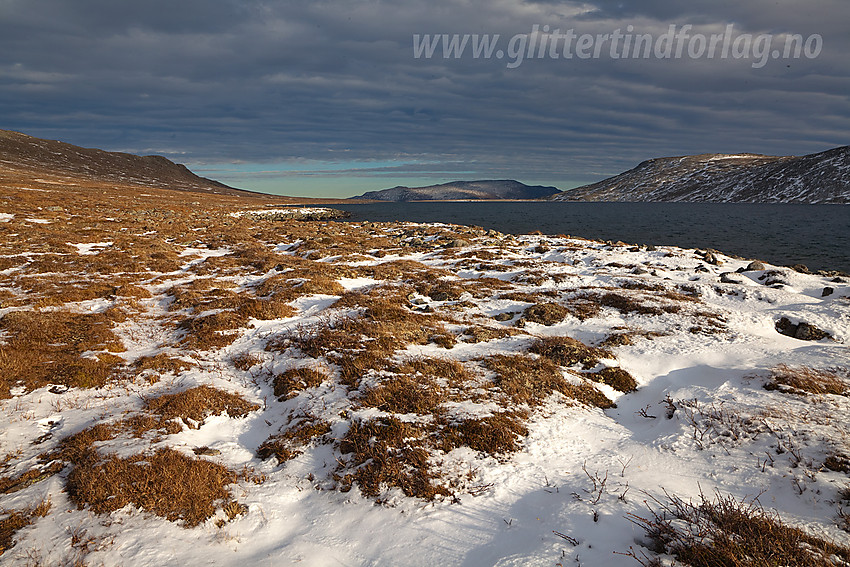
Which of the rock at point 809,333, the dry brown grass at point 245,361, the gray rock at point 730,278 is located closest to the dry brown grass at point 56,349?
the dry brown grass at point 245,361

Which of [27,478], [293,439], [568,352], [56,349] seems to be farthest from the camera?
[568,352]

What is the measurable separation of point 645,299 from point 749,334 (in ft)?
16.0

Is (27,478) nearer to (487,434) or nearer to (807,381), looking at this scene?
(487,434)

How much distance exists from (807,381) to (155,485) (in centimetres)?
1636

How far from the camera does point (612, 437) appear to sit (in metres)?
9.86

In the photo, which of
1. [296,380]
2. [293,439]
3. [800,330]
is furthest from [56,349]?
[800,330]

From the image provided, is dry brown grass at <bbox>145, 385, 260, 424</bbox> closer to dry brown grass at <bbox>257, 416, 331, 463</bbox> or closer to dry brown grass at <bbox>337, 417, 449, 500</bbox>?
Answer: dry brown grass at <bbox>257, 416, 331, 463</bbox>

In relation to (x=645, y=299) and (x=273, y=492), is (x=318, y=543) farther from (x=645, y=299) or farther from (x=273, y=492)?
(x=645, y=299)

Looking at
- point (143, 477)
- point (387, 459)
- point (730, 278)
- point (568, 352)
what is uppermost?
point (730, 278)

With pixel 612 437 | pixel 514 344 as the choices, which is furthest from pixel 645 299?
pixel 612 437

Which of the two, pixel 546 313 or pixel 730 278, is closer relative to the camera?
pixel 546 313

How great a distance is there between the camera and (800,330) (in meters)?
16.2

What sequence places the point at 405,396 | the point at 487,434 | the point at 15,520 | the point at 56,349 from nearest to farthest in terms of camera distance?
1. the point at 15,520
2. the point at 487,434
3. the point at 405,396
4. the point at 56,349

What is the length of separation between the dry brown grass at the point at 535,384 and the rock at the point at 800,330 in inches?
426
